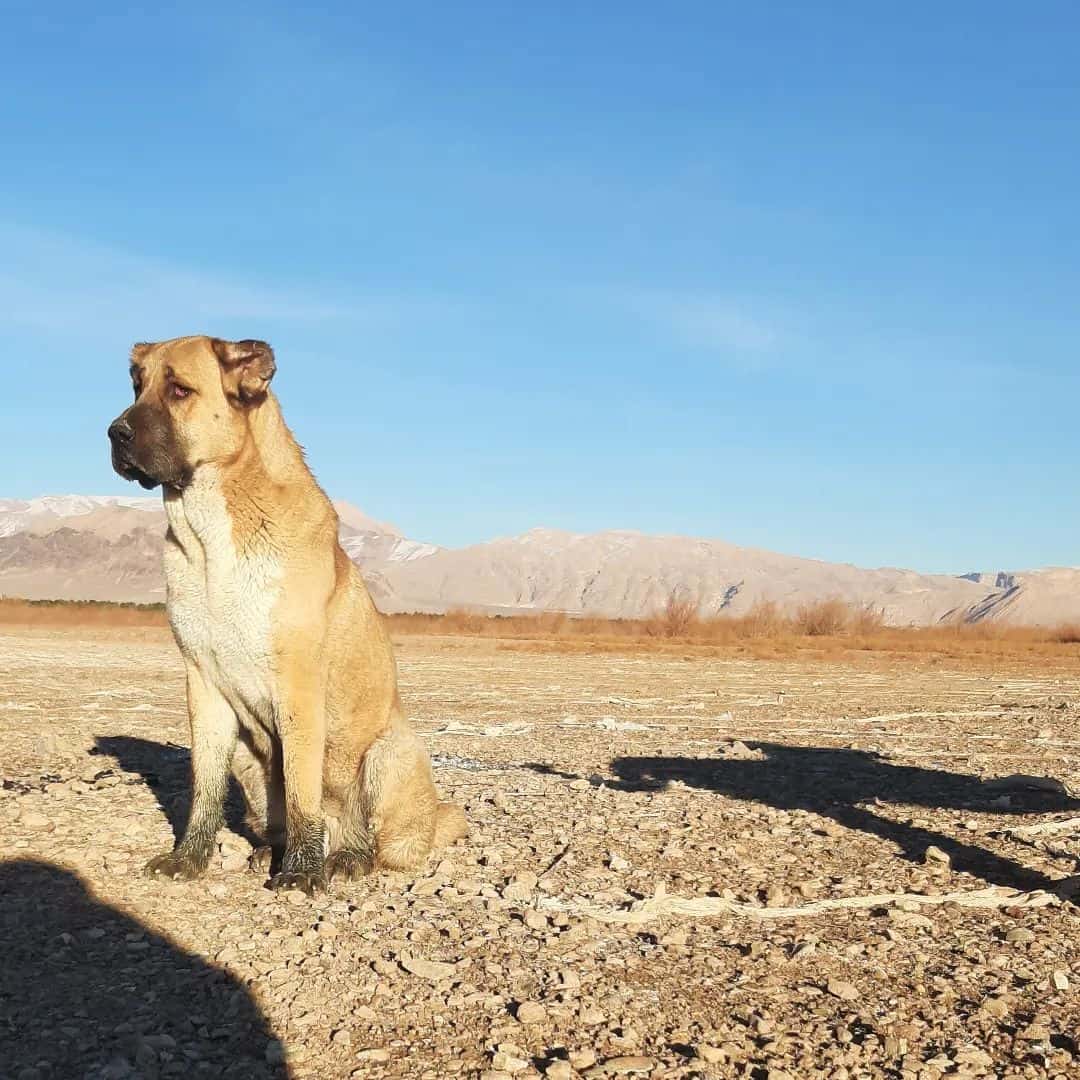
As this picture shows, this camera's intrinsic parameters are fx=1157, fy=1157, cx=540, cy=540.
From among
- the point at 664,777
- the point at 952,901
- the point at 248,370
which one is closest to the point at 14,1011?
the point at 248,370

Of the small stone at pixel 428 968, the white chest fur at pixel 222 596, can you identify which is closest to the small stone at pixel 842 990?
the small stone at pixel 428 968

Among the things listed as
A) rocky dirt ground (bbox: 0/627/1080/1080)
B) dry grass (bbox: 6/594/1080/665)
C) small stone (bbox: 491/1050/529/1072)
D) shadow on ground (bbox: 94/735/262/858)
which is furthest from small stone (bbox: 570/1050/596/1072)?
dry grass (bbox: 6/594/1080/665)

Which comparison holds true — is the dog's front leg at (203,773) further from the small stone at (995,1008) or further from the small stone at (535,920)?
the small stone at (995,1008)

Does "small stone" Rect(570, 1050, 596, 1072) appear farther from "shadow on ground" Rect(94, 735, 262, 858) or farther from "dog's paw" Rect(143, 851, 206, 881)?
"shadow on ground" Rect(94, 735, 262, 858)

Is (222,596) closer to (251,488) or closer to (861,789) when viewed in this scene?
(251,488)

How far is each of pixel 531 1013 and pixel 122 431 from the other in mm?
3084

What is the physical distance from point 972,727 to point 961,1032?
36.9ft

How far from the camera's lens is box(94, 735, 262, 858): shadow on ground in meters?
7.45

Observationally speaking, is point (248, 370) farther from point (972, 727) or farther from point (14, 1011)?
point (972, 727)

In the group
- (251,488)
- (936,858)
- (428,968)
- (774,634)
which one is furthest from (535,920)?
(774,634)

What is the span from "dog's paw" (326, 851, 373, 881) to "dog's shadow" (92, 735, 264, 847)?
2.47 feet

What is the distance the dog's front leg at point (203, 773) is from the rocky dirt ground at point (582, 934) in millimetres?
159

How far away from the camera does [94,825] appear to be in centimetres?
700

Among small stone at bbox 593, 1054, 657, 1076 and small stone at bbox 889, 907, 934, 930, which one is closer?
small stone at bbox 593, 1054, 657, 1076
